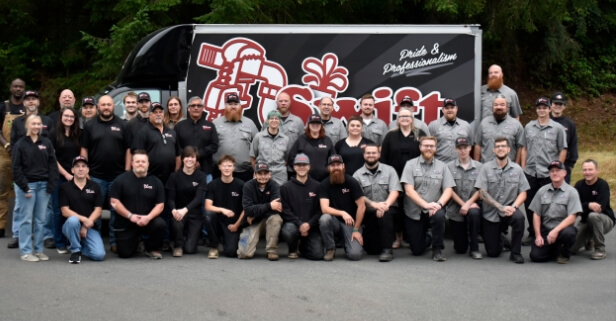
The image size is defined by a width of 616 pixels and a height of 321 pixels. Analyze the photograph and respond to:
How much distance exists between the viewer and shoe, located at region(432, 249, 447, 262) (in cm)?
1011

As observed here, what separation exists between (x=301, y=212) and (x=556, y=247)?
3169 mm

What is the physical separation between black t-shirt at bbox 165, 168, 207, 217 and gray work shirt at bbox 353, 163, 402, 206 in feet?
6.70

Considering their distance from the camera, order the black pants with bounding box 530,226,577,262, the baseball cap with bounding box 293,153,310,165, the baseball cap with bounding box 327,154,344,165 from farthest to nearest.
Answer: the baseball cap with bounding box 293,153,310,165 → the baseball cap with bounding box 327,154,344,165 → the black pants with bounding box 530,226,577,262

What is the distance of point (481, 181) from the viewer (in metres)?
10.5

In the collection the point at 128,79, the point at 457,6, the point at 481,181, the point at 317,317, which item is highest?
the point at 457,6

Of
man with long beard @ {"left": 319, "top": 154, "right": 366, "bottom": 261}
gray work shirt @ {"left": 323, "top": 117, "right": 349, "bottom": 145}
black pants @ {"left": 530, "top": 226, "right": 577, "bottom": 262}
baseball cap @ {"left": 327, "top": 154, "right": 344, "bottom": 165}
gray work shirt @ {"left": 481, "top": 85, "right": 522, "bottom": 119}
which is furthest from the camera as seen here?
gray work shirt @ {"left": 481, "top": 85, "right": 522, "bottom": 119}

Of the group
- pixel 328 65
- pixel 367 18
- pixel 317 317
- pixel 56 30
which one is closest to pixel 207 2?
pixel 367 18

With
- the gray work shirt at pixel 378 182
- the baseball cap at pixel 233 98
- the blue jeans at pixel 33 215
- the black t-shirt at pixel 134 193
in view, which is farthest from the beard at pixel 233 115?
the blue jeans at pixel 33 215

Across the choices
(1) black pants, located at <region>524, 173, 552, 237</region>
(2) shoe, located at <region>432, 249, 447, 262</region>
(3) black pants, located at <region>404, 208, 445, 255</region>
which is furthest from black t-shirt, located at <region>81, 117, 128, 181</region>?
(1) black pants, located at <region>524, 173, 552, 237</region>

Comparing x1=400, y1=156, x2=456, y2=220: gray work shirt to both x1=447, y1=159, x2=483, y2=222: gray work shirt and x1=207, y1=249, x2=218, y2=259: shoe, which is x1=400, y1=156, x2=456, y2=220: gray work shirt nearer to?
x1=447, y1=159, x2=483, y2=222: gray work shirt

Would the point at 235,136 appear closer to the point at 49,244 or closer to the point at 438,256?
the point at 49,244

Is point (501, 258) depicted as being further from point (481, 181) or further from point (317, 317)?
point (317, 317)

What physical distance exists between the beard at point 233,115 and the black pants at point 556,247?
14.0ft

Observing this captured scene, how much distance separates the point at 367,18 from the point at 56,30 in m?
8.08
